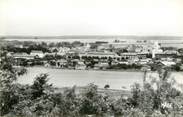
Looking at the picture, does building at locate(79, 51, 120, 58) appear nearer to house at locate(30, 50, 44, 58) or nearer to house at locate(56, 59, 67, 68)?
house at locate(56, 59, 67, 68)

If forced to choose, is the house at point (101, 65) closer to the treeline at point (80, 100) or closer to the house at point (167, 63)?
the treeline at point (80, 100)

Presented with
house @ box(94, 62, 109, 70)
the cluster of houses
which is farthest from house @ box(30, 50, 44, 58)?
house @ box(94, 62, 109, 70)

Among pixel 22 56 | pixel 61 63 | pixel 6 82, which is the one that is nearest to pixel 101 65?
pixel 61 63

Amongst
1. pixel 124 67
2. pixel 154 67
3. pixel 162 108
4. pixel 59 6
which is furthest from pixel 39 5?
pixel 162 108

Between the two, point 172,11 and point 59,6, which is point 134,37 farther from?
point 59,6

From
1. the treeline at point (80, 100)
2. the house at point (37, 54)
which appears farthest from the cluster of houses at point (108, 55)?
the treeline at point (80, 100)

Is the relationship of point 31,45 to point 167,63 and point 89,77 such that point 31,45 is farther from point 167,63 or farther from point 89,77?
point 167,63
